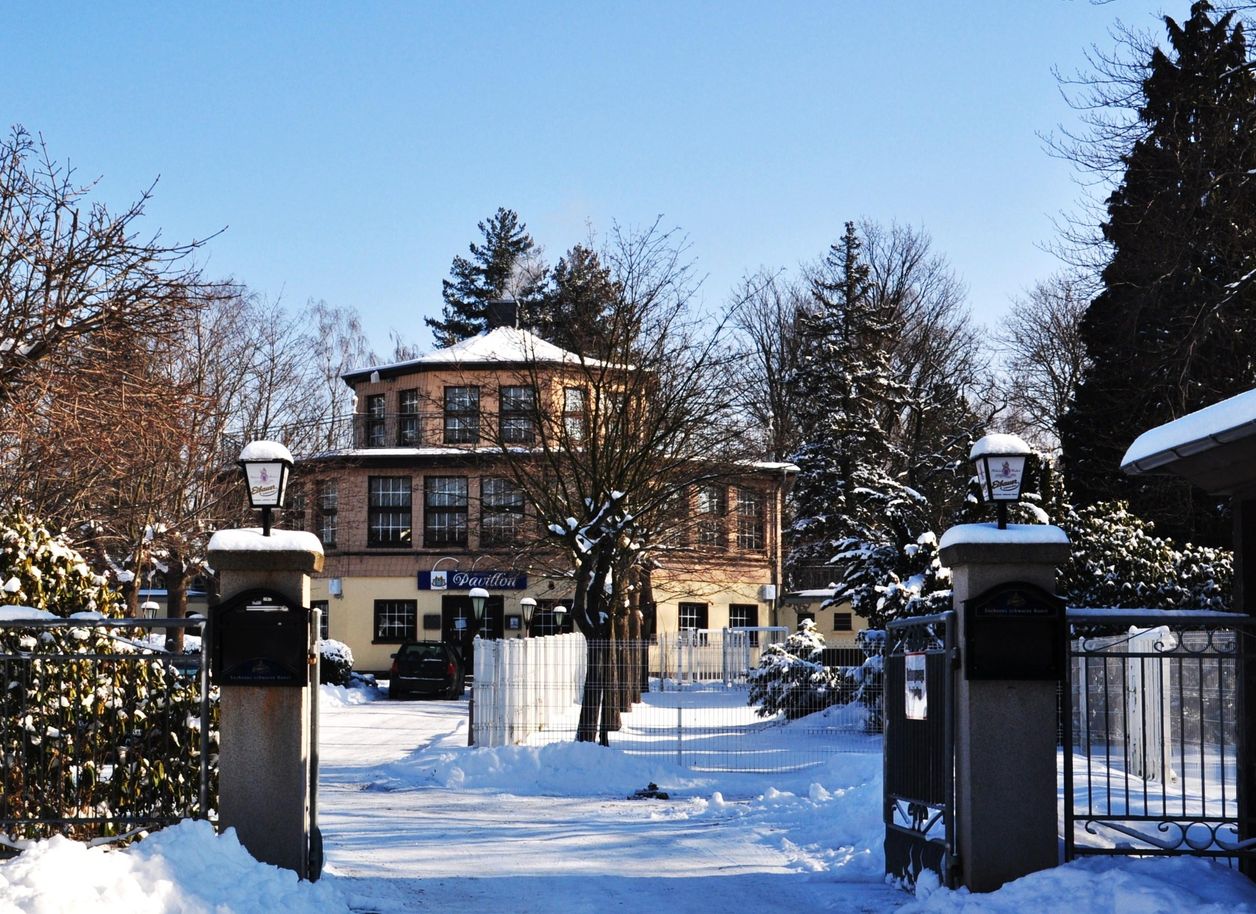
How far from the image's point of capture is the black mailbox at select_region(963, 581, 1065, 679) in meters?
9.30

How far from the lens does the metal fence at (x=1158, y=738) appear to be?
9234 mm

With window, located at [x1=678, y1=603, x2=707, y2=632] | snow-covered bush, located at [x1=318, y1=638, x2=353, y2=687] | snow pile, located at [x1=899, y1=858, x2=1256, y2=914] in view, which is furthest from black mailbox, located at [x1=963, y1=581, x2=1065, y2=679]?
window, located at [x1=678, y1=603, x2=707, y2=632]

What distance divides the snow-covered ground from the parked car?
15187mm

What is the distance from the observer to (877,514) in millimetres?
30266

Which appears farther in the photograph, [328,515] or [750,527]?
[328,515]

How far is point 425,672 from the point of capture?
120ft

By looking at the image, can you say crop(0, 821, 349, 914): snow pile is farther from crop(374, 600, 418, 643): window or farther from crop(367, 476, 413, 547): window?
crop(367, 476, 413, 547): window

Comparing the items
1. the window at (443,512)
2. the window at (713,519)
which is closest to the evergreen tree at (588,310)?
the window at (713,519)

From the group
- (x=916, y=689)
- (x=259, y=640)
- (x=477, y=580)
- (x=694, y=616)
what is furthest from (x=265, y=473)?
(x=694, y=616)

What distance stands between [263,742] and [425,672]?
89.0 ft

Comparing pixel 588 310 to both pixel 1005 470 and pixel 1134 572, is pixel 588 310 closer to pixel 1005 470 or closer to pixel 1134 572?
pixel 1134 572

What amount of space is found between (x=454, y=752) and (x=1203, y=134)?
13291 millimetres

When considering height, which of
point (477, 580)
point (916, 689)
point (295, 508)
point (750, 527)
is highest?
point (295, 508)

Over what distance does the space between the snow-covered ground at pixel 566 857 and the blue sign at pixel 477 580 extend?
1049 inches
